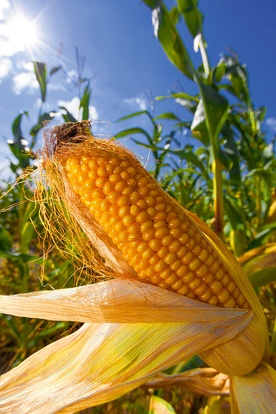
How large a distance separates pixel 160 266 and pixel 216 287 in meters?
0.12

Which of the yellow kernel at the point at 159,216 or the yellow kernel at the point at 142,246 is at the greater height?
the yellow kernel at the point at 159,216

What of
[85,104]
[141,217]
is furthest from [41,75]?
[141,217]

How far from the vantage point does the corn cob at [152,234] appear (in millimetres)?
639

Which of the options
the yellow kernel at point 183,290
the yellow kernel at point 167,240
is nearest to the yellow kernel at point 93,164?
the yellow kernel at point 167,240

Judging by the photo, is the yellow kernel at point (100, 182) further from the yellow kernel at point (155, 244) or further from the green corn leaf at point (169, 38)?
the green corn leaf at point (169, 38)

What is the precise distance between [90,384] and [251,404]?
308 millimetres

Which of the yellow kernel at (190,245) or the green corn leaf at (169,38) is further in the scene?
the green corn leaf at (169,38)

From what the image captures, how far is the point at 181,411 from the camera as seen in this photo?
1236 millimetres

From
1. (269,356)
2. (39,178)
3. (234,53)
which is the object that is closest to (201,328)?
(269,356)

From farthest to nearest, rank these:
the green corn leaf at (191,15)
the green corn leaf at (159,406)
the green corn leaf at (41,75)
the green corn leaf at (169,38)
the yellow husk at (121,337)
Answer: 1. the green corn leaf at (41,75)
2. the green corn leaf at (191,15)
3. the green corn leaf at (169,38)
4. the green corn leaf at (159,406)
5. the yellow husk at (121,337)

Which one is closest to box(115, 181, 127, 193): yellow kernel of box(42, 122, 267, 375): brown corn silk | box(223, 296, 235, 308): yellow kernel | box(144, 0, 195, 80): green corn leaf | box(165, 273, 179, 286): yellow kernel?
box(42, 122, 267, 375): brown corn silk

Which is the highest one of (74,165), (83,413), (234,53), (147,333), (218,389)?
(234,53)

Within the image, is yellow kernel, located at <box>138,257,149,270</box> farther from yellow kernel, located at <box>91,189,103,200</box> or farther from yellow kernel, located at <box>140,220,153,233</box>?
yellow kernel, located at <box>91,189,103,200</box>

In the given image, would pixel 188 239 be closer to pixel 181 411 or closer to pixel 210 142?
pixel 210 142
